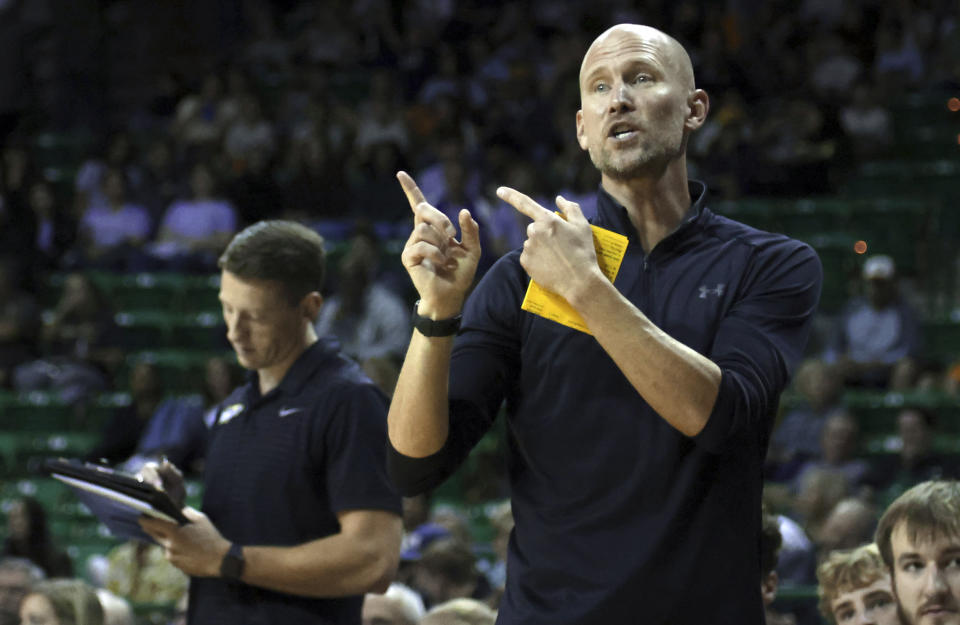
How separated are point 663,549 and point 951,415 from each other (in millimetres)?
6509

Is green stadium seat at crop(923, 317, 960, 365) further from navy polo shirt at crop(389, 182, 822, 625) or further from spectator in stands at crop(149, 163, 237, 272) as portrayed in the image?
navy polo shirt at crop(389, 182, 822, 625)

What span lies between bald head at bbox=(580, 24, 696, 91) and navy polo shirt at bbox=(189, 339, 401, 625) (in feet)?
3.45

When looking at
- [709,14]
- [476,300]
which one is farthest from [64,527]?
[709,14]

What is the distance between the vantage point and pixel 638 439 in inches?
80.4

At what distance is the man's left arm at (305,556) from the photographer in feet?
9.23

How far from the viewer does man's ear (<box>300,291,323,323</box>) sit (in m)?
3.09

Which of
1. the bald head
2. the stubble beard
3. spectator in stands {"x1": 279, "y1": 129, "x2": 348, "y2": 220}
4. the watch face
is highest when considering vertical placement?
spectator in stands {"x1": 279, "y1": 129, "x2": 348, "y2": 220}

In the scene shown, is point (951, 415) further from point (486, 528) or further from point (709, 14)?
point (709, 14)

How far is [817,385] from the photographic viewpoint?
7.66 meters

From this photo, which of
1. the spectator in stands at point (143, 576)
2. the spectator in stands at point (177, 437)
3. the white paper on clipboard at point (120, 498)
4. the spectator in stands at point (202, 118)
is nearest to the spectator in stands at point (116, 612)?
the spectator in stands at point (143, 576)

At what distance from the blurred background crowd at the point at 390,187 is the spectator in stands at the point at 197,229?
0.02 m

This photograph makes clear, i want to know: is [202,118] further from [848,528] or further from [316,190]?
[848,528]

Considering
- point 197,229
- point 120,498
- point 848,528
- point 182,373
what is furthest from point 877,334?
point 120,498

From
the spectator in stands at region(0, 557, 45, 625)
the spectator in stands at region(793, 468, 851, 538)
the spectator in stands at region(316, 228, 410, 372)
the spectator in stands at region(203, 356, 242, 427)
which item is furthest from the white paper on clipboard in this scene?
the spectator in stands at region(316, 228, 410, 372)
